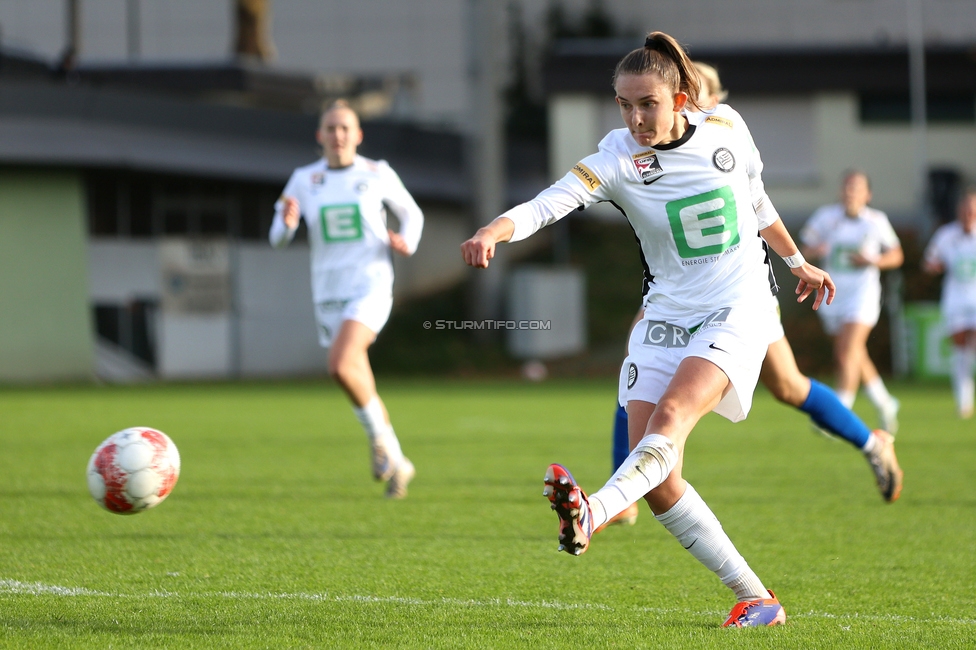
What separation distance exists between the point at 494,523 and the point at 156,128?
19230 millimetres

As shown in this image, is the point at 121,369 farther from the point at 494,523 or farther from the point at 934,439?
the point at 494,523

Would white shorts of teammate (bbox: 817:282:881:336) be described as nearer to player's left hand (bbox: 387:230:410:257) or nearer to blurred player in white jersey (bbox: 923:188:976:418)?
blurred player in white jersey (bbox: 923:188:976:418)

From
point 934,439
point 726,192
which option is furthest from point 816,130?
point 726,192

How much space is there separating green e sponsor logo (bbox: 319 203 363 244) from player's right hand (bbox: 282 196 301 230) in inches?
15.2

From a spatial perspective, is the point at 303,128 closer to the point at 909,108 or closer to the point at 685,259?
the point at 909,108

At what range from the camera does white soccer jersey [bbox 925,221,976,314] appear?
43.5 feet

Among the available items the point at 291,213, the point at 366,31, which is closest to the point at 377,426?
the point at 291,213

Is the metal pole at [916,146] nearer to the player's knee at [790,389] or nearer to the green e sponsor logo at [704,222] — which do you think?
the player's knee at [790,389]

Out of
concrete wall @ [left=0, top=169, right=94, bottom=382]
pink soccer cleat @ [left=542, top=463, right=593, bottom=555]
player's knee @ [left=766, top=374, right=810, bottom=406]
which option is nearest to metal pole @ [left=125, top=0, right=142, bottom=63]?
concrete wall @ [left=0, top=169, right=94, bottom=382]

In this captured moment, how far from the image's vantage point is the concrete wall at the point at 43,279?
2262 cm

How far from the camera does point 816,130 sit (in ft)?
98.4

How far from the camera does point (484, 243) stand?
376cm

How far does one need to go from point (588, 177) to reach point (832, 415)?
102 inches

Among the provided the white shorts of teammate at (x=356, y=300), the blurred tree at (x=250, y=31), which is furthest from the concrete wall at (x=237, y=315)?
the white shorts of teammate at (x=356, y=300)
